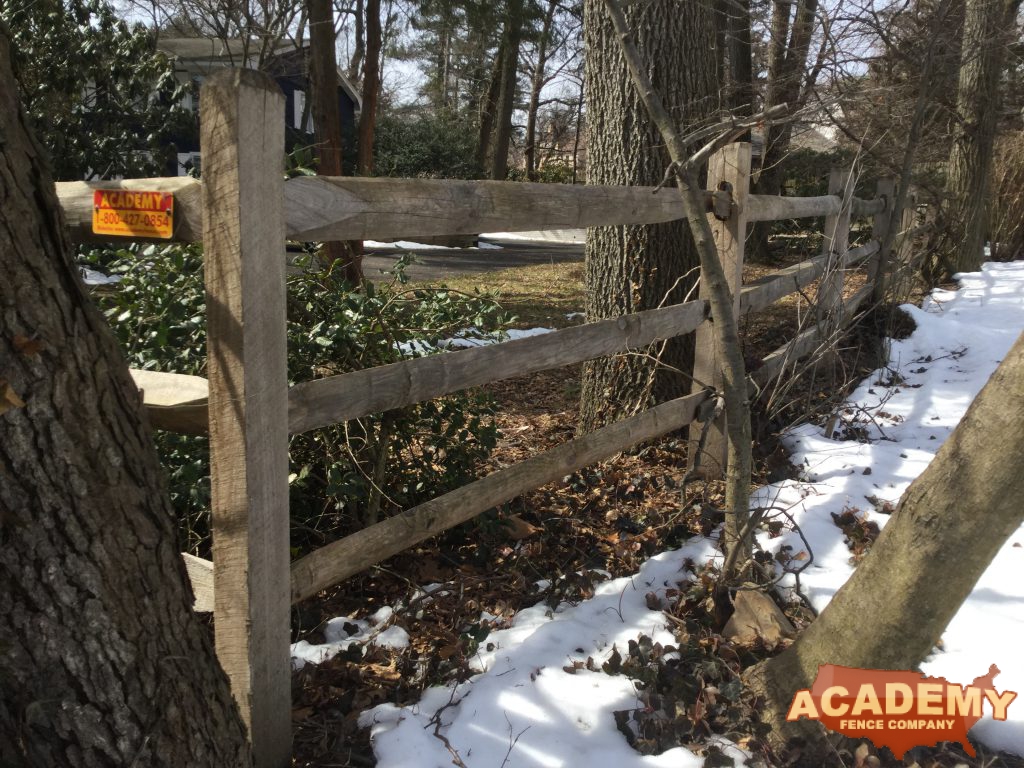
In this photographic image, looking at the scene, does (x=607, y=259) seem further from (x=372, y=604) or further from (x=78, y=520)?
(x=78, y=520)

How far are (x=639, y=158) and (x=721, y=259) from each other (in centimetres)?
82

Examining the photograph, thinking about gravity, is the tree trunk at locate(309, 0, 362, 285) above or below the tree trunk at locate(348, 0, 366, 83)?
below

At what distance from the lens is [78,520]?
1.52m

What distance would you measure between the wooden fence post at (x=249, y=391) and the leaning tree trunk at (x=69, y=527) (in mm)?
353

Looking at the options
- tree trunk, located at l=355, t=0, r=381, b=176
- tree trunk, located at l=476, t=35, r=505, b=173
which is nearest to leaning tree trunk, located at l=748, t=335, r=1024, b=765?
tree trunk, located at l=355, t=0, r=381, b=176

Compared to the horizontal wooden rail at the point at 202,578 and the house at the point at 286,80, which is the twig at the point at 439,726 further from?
the house at the point at 286,80

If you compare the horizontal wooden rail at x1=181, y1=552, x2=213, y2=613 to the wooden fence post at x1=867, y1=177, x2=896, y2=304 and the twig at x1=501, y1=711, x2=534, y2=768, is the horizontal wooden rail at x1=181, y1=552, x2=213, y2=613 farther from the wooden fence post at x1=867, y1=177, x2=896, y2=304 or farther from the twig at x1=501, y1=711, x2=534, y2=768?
the wooden fence post at x1=867, y1=177, x2=896, y2=304

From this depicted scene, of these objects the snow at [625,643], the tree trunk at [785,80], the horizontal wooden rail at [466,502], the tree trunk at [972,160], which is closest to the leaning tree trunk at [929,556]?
the snow at [625,643]

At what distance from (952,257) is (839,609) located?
29.2ft

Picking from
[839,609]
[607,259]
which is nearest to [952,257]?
[607,259]

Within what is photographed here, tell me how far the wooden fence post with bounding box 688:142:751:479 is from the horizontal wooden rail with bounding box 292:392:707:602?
162 millimetres

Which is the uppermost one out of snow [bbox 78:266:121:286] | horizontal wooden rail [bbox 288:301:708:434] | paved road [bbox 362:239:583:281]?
snow [bbox 78:266:121:286]

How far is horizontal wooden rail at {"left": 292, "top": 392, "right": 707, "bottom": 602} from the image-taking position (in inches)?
95.3

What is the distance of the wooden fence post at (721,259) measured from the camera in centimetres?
404
